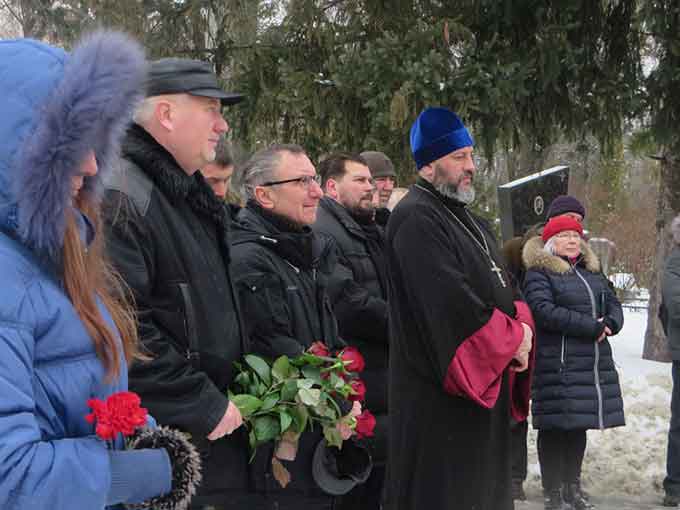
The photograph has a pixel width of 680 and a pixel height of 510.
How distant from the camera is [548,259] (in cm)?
632

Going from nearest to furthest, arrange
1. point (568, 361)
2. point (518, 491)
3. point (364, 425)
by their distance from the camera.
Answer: point (364, 425) < point (568, 361) < point (518, 491)

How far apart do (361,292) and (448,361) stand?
96 cm

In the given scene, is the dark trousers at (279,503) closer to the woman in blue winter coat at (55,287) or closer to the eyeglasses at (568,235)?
the woman in blue winter coat at (55,287)

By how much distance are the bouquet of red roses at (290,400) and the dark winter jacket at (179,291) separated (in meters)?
0.08

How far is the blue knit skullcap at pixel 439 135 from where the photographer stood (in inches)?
179

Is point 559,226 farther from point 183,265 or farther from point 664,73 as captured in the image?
point 183,265

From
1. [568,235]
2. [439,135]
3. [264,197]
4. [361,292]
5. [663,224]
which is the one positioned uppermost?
[439,135]

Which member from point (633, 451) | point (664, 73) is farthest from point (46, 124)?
point (664, 73)

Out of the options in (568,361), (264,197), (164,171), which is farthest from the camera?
(568,361)

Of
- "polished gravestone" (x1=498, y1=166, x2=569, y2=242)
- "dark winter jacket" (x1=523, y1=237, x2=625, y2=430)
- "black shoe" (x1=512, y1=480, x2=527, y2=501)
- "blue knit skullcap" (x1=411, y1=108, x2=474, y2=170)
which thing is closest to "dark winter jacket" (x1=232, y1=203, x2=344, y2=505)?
"blue knit skullcap" (x1=411, y1=108, x2=474, y2=170)

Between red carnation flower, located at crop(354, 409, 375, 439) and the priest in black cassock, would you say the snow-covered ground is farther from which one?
red carnation flower, located at crop(354, 409, 375, 439)

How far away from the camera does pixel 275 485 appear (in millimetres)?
3270

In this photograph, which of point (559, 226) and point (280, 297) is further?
point (559, 226)

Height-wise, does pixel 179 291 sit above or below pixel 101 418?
above
